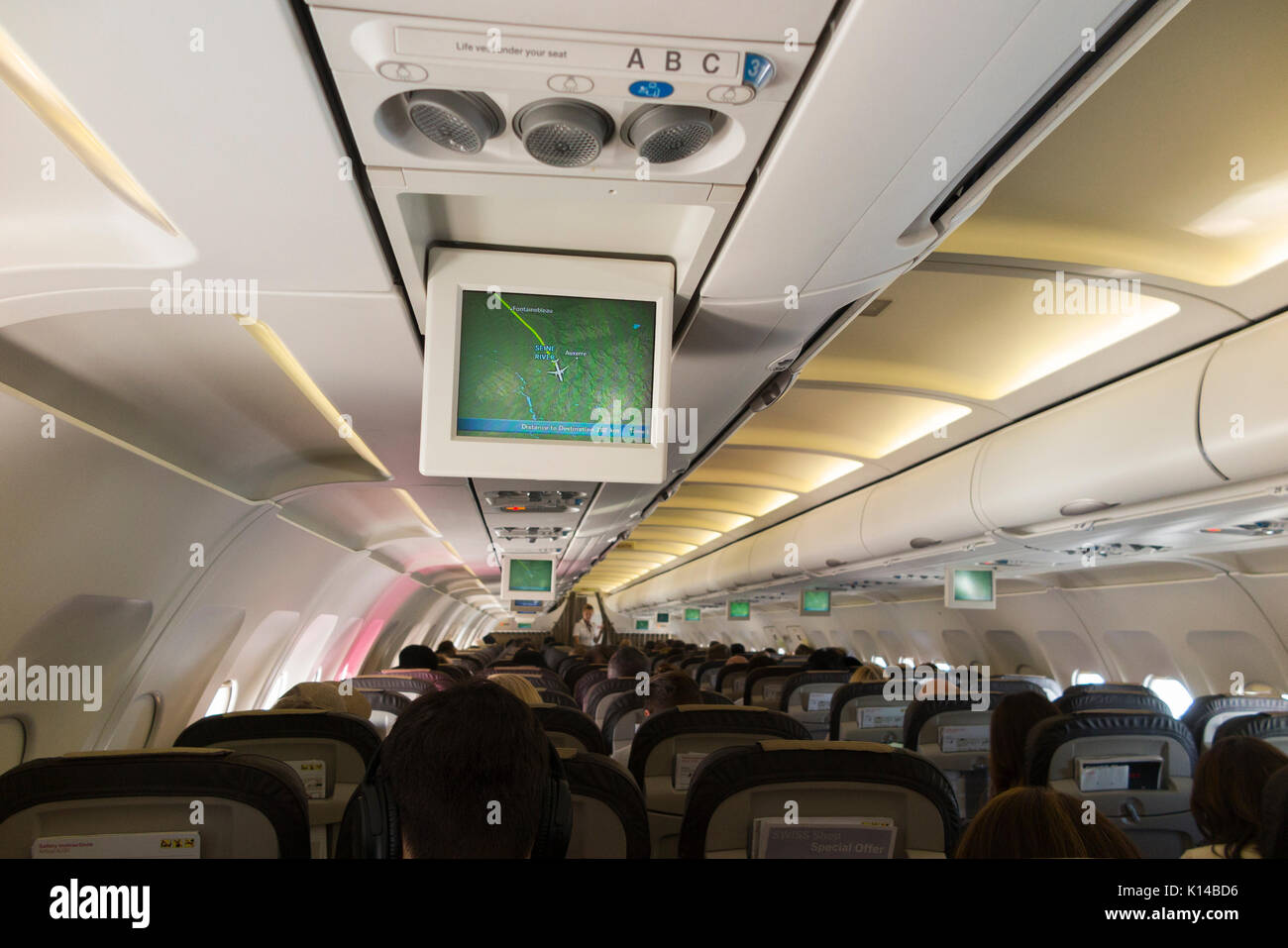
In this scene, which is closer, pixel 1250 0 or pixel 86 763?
pixel 86 763

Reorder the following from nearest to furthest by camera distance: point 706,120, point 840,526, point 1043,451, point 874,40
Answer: point 874,40 → point 706,120 → point 1043,451 → point 840,526

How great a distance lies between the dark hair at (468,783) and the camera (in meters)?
1.85

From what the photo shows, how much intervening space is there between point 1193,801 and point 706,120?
3.26 meters

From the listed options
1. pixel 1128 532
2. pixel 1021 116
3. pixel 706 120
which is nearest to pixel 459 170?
pixel 706 120

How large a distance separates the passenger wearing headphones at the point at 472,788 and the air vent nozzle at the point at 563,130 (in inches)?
57.4

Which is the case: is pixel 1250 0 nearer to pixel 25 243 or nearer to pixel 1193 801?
pixel 1193 801

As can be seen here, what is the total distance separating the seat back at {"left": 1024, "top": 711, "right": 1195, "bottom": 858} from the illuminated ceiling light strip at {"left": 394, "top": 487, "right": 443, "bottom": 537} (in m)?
6.10

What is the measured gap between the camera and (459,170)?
7.61ft

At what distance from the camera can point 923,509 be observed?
23.8ft

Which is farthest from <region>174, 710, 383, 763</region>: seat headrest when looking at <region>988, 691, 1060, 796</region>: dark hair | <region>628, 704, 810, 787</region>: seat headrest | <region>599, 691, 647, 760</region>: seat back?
<region>988, 691, 1060, 796</region>: dark hair

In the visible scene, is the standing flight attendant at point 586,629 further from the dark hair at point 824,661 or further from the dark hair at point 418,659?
the dark hair at point 418,659

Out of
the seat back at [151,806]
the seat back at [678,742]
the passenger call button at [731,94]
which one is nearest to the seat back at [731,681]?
the seat back at [678,742]

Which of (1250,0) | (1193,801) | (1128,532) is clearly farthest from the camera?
(1128,532)
